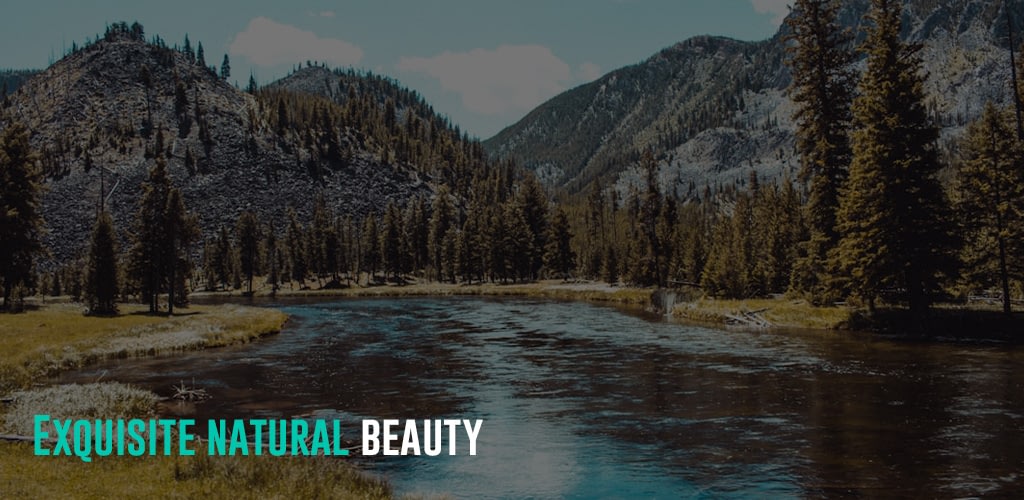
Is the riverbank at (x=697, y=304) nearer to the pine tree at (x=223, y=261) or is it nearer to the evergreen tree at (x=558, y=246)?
the evergreen tree at (x=558, y=246)

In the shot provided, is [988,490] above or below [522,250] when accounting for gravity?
below

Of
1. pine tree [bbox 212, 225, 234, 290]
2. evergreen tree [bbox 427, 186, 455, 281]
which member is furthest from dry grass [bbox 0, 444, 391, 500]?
pine tree [bbox 212, 225, 234, 290]

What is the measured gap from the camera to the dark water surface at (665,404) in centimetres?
1602

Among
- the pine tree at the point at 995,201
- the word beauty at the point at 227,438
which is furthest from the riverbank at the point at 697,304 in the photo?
the word beauty at the point at 227,438

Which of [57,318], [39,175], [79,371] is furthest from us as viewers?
[39,175]

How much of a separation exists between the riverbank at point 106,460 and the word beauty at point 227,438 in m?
0.67

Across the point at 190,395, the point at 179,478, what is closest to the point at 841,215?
the point at 190,395

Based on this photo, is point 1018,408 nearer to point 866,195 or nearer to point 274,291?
point 866,195

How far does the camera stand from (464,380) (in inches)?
1230

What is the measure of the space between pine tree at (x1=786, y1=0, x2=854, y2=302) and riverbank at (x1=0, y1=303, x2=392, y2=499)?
142ft

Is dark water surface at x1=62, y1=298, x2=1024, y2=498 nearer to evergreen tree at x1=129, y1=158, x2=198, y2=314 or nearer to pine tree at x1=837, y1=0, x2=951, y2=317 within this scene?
pine tree at x1=837, y1=0, x2=951, y2=317

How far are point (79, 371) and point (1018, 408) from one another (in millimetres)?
42189

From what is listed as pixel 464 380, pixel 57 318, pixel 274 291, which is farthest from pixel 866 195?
pixel 274 291

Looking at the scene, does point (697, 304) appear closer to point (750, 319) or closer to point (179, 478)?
point (750, 319)
